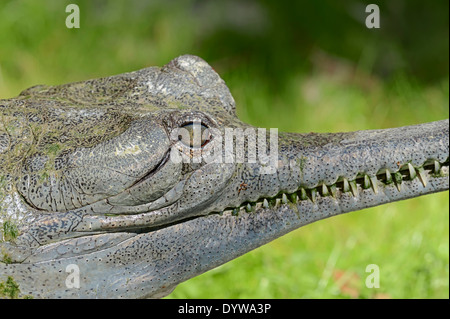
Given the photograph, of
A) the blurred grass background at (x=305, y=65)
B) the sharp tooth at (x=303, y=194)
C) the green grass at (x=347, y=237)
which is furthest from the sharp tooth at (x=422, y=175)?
the blurred grass background at (x=305, y=65)

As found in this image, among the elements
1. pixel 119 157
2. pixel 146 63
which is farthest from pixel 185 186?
pixel 146 63

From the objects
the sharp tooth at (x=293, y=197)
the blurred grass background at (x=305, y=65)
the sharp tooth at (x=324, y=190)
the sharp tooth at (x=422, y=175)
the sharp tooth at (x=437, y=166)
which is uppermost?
the blurred grass background at (x=305, y=65)

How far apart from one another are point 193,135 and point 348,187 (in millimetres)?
626

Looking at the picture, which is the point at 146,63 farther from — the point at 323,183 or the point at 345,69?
the point at 323,183

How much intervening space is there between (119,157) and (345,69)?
468cm

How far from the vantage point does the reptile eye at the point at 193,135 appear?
215 cm

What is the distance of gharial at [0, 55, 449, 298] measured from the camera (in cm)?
212

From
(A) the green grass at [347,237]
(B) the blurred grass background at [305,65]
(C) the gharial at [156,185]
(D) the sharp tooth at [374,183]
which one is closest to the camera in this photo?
(C) the gharial at [156,185]

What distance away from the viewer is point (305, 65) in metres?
6.17

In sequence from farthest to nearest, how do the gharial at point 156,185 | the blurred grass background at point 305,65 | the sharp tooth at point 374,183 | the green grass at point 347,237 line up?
Result: the blurred grass background at point 305,65
the green grass at point 347,237
the sharp tooth at point 374,183
the gharial at point 156,185

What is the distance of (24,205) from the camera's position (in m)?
2.13

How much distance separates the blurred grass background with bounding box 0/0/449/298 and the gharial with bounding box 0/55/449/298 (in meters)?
1.72

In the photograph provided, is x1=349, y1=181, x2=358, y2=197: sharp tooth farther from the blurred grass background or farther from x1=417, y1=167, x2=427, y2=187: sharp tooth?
the blurred grass background

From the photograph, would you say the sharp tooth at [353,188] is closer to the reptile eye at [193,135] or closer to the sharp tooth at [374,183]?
the sharp tooth at [374,183]
